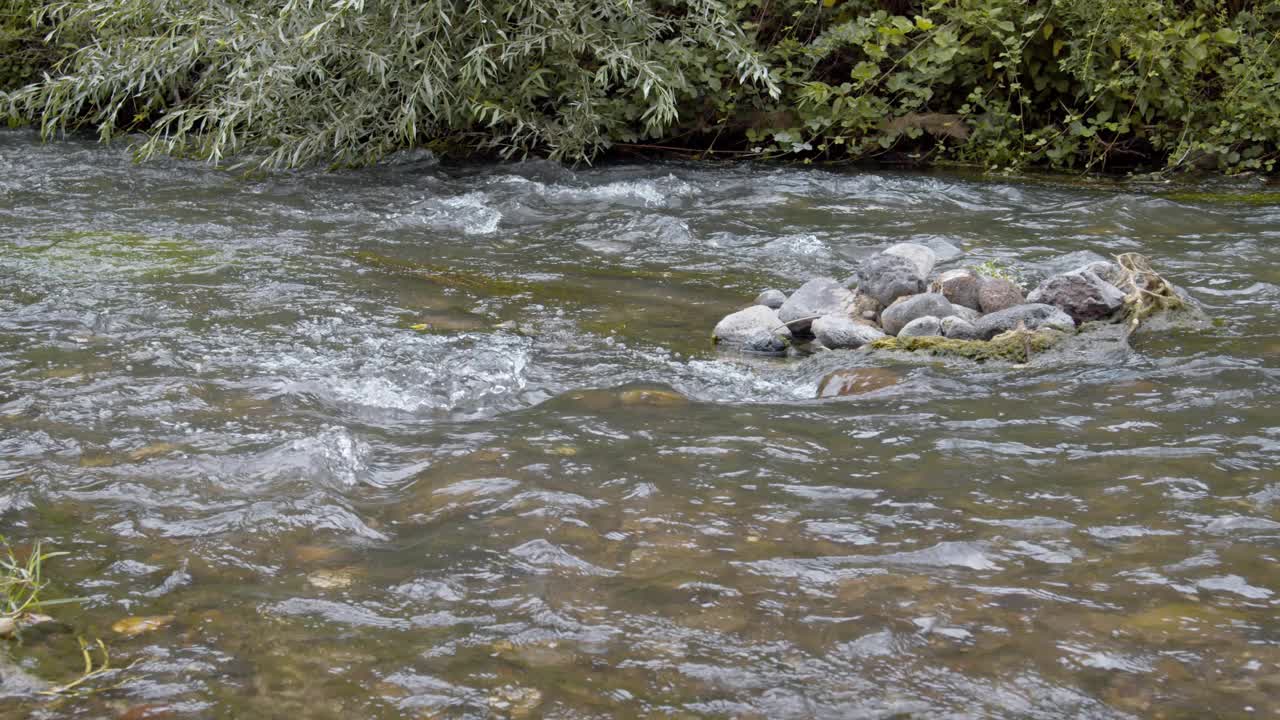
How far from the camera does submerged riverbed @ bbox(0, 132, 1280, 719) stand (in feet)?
9.33

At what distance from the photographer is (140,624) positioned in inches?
120

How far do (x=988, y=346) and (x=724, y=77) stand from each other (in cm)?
671

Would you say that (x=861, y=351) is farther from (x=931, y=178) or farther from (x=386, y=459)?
(x=931, y=178)

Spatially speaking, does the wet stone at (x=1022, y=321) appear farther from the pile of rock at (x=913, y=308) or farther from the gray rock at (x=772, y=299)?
the gray rock at (x=772, y=299)

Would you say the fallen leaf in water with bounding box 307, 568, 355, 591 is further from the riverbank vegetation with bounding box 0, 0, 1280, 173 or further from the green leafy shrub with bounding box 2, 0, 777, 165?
the riverbank vegetation with bounding box 0, 0, 1280, 173

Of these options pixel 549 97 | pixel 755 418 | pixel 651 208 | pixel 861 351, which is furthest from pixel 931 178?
pixel 755 418

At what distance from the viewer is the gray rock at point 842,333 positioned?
18.7 ft

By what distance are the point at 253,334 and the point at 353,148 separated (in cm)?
534

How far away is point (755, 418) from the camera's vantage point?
4.68 meters

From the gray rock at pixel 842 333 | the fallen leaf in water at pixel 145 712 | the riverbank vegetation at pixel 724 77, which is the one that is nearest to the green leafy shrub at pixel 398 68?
the riverbank vegetation at pixel 724 77

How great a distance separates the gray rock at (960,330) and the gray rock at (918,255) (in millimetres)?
615

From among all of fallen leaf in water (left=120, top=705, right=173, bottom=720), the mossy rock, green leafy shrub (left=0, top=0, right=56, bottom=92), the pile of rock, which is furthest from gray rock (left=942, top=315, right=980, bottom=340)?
green leafy shrub (left=0, top=0, right=56, bottom=92)

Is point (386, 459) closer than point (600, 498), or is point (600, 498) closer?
point (600, 498)

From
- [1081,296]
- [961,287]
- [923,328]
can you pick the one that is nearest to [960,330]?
[923,328]
